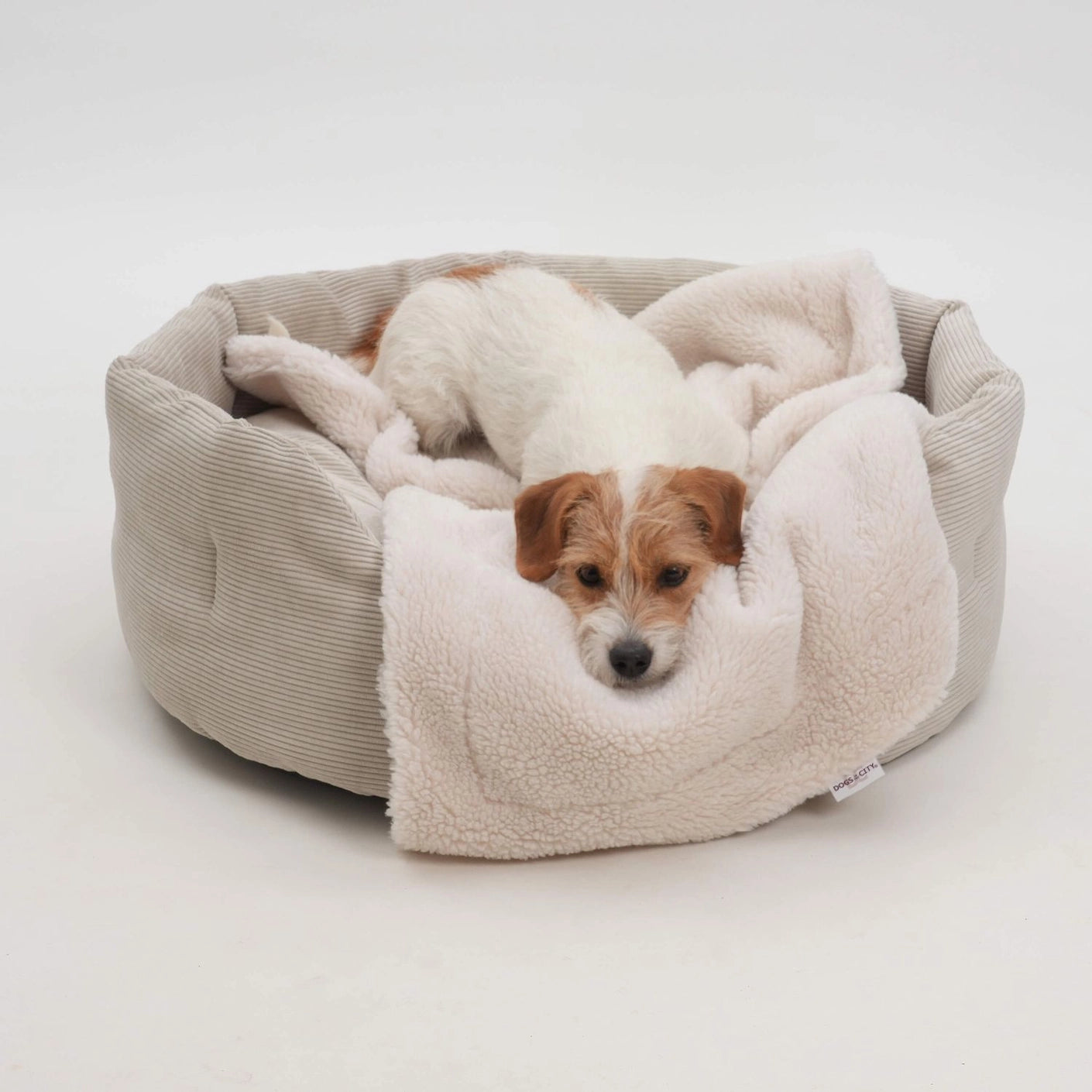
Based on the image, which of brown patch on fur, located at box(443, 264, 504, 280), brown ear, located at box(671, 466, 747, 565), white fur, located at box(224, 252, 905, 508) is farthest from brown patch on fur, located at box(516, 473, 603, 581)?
brown patch on fur, located at box(443, 264, 504, 280)

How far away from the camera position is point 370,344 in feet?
15.0

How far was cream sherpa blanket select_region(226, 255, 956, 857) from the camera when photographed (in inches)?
106

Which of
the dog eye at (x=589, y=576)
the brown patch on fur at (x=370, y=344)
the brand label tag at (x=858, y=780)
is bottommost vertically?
the brand label tag at (x=858, y=780)

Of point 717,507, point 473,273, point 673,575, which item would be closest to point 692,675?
point 673,575

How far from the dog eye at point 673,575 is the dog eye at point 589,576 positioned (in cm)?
13

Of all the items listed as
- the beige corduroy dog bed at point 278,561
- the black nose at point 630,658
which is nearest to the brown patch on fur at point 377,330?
the beige corduroy dog bed at point 278,561

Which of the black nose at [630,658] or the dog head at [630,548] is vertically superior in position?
the dog head at [630,548]

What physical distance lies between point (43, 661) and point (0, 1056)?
1.51 metres

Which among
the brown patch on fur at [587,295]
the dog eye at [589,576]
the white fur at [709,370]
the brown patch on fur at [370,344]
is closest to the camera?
the dog eye at [589,576]

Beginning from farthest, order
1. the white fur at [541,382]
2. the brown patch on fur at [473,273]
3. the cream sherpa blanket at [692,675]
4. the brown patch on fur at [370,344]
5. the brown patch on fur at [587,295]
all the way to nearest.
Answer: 1. the brown patch on fur at [370,344]
2. the brown patch on fur at [473,273]
3. the brown patch on fur at [587,295]
4. the white fur at [541,382]
5. the cream sherpa blanket at [692,675]

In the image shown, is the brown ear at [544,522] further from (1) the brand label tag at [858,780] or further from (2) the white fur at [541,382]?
(1) the brand label tag at [858,780]

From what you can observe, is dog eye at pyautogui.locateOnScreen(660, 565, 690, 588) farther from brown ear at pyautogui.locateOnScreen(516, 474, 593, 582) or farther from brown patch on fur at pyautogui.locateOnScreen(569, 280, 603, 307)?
brown patch on fur at pyautogui.locateOnScreen(569, 280, 603, 307)

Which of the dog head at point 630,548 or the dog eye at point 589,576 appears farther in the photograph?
the dog eye at point 589,576

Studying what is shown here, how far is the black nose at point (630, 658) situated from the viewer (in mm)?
2783
